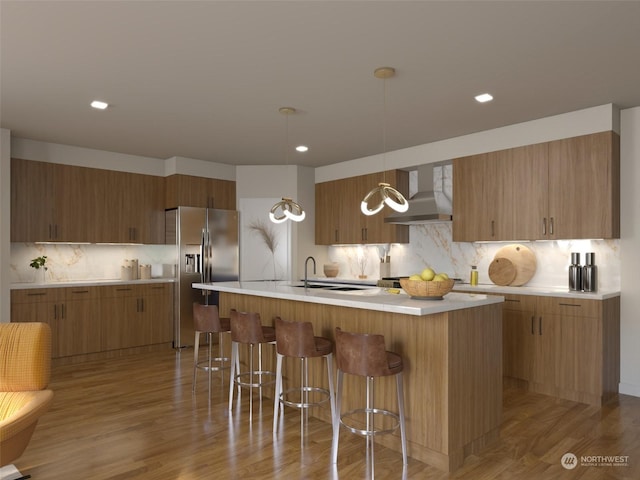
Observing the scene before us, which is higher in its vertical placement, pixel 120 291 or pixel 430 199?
pixel 430 199

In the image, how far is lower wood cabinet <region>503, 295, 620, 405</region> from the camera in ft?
12.9

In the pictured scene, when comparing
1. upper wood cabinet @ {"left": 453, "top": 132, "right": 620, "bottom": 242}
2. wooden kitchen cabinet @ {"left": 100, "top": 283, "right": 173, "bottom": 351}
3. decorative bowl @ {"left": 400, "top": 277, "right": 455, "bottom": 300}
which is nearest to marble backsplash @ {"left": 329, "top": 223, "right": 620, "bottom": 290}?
upper wood cabinet @ {"left": 453, "top": 132, "right": 620, "bottom": 242}

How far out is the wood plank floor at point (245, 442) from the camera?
2.72 meters

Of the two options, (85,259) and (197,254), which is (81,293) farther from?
(197,254)

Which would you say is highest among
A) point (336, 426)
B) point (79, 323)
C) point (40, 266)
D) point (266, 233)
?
point (266, 233)

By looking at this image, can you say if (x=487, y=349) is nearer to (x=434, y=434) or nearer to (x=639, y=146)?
(x=434, y=434)

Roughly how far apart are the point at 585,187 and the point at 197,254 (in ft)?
15.7

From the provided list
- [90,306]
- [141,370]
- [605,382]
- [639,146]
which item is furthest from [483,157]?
[90,306]

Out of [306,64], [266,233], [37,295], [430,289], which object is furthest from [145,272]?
[430,289]

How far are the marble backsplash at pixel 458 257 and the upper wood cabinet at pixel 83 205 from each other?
2847 mm

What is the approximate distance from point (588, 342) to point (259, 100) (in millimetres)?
3596

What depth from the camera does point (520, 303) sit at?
4.41m

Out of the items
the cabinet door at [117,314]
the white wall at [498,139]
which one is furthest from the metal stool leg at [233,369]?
the white wall at [498,139]

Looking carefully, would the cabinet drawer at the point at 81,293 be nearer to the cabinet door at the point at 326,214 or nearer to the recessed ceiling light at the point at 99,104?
the recessed ceiling light at the point at 99,104
